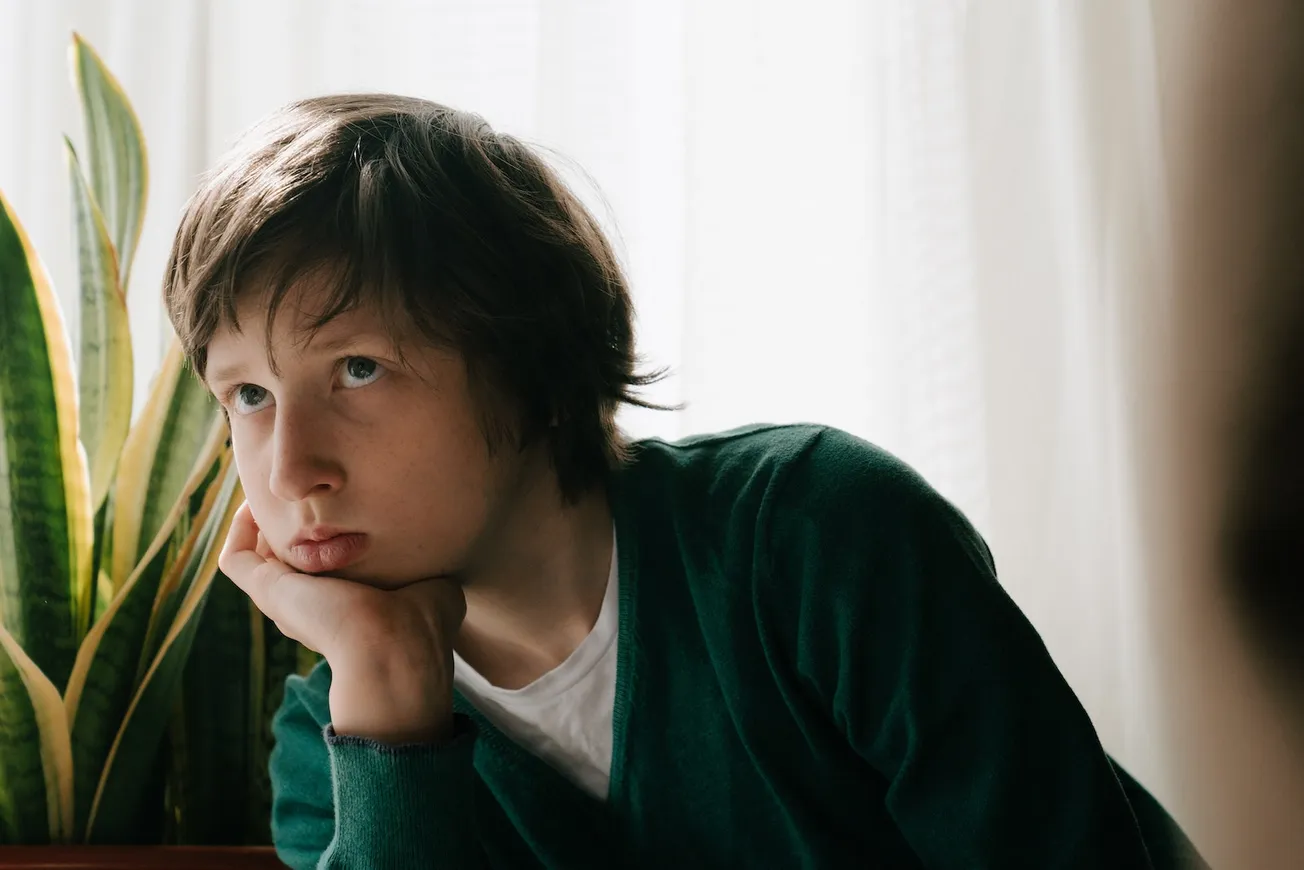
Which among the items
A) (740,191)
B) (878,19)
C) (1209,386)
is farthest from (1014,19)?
(1209,386)

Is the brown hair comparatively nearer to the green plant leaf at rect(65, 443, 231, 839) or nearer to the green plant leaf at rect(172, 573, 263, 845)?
the green plant leaf at rect(65, 443, 231, 839)

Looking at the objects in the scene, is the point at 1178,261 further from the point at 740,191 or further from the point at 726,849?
the point at 740,191

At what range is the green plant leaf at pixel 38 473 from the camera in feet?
3.28

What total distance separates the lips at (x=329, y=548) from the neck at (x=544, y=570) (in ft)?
0.41

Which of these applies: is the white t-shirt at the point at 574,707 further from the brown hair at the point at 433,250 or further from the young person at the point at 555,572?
the brown hair at the point at 433,250

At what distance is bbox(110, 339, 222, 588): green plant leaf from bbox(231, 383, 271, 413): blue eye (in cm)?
32

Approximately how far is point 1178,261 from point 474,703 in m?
0.75

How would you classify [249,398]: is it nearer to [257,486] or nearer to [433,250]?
[257,486]

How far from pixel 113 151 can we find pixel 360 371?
0.60m

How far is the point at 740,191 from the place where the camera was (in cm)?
136

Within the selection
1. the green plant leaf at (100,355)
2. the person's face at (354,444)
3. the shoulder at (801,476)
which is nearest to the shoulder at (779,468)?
the shoulder at (801,476)

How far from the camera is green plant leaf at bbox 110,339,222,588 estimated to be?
1.07 m

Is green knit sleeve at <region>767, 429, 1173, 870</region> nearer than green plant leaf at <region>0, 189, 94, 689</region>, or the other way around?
green knit sleeve at <region>767, 429, 1173, 870</region>

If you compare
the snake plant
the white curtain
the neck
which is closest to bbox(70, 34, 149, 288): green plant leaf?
the snake plant
